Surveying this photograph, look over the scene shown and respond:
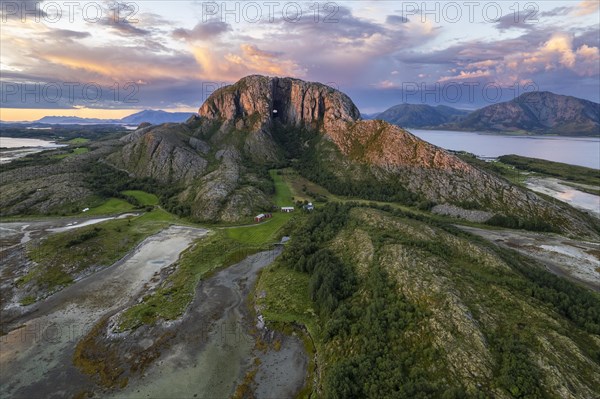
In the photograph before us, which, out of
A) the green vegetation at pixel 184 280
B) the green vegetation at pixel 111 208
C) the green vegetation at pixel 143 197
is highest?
the green vegetation at pixel 143 197

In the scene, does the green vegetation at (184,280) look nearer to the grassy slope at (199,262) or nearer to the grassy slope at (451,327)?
the grassy slope at (199,262)

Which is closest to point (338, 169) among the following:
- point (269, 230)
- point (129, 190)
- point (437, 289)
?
point (269, 230)

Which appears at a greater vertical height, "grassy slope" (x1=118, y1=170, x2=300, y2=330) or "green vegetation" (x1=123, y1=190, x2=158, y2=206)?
"green vegetation" (x1=123, y1=190, x2=158, y2=206)

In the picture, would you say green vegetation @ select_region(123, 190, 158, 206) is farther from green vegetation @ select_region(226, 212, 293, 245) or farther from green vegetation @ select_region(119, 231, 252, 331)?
green vegetation @ select_region(119, 231, 252, 331)

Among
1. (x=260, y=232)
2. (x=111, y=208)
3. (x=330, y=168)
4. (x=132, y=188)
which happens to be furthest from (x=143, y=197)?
(x=330, y=168)

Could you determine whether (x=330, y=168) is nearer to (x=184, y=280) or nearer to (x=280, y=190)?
(x=280, y=190)

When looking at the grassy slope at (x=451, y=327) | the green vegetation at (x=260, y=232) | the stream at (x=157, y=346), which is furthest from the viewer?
the green vegetation at (x=260, y=232)

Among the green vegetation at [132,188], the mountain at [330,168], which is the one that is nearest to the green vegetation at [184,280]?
the mountain at [330,168]

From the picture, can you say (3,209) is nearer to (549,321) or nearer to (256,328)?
(256,328)

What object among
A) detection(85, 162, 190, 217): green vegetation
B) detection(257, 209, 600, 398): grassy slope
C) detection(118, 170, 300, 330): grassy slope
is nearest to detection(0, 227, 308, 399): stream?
detection(118, 170, 300, 330): grassy slope
